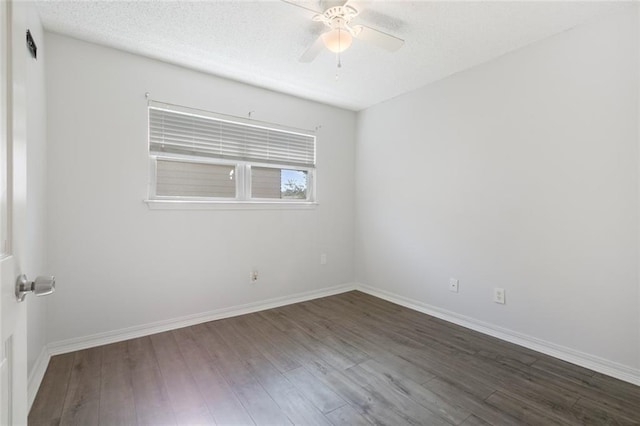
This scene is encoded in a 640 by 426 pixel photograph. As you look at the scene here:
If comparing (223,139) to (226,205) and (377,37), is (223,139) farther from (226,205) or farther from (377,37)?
(377,37)

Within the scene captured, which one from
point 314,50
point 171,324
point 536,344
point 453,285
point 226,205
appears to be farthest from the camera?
point 226,205

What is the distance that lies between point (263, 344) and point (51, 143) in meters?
2.28

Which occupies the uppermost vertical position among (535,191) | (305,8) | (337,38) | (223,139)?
(305,8)

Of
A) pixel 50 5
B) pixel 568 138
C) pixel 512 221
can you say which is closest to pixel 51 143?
pixel 50 5

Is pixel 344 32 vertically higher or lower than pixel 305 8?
lower

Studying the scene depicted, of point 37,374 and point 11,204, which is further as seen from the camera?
point 37,374

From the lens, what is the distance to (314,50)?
2080mm

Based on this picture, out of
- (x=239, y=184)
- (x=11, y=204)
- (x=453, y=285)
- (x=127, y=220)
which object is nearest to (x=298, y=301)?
(x=239, y=184)

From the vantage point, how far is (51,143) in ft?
7.29

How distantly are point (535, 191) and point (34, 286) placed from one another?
9.67 ft

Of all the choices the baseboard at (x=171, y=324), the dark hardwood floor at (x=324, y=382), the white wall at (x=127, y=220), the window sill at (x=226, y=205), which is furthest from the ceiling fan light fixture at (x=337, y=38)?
the baseboard at (x=171, y=324)

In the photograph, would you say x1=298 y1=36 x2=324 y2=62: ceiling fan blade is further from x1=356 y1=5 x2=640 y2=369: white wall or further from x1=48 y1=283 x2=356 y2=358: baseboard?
x1=48 y1=283 x2=356 y2=358: baseboard

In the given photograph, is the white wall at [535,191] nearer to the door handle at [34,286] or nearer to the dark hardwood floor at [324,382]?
the dark hardwood floor at [324,382]

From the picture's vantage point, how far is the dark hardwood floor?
160 centimetres
